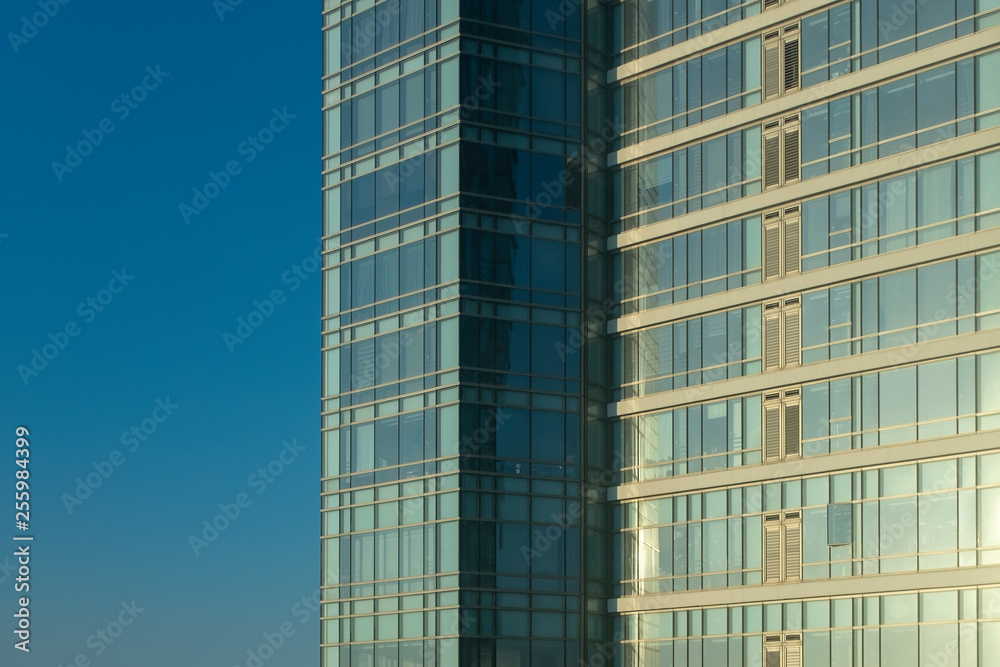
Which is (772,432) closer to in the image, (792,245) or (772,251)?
(772,251)

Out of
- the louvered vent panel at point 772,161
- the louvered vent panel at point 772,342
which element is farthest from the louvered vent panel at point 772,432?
the louvered vent panel at point 772,161

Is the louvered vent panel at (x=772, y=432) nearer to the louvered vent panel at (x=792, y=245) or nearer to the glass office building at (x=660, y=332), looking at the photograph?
the glass office building at (x=660, y=332)

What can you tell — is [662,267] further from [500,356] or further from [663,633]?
[663,633]

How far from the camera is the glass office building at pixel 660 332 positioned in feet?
136

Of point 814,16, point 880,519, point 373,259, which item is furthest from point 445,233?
point 880,519

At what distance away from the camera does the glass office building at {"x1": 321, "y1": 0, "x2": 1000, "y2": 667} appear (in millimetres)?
41312

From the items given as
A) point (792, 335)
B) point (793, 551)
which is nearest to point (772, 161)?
point (792, 335)

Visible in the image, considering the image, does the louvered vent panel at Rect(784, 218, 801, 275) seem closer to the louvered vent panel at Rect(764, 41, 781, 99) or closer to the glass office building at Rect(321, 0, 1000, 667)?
the glass office building at Rect(321, 0, 1000, 667)

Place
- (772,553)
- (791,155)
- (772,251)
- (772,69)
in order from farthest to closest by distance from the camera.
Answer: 1. (772,69)
2. (772,251)
3. (791,155)
4. (772,553)

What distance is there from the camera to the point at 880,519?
4181 cm

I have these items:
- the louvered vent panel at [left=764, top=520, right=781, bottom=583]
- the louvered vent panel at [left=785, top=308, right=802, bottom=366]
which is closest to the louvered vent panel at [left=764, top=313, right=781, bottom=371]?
the louvered vent panel at [left=785, top=308, right=802, bottom=366]

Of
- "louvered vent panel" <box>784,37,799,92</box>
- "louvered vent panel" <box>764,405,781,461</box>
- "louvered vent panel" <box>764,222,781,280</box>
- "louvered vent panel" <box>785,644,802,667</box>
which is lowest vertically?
"louvered vent panel" <box>785,644,802,667</box>

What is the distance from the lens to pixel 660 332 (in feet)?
161

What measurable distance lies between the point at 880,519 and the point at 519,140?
16434 mm
